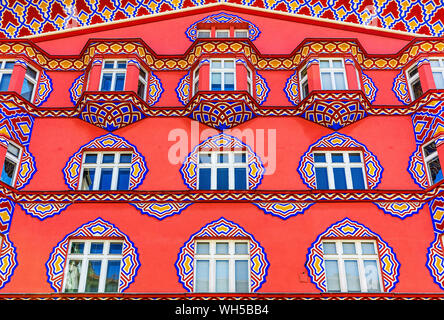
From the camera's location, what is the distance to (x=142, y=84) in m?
20.2

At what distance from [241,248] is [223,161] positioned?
324 centimetres

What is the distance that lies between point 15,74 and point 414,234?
14303 millimetres

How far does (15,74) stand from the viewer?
19.4 metres

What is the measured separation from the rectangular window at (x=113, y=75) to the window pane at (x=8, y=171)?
402 cm

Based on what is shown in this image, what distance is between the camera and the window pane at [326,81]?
19297 mm

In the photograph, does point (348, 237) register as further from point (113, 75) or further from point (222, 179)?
point (113, 75)

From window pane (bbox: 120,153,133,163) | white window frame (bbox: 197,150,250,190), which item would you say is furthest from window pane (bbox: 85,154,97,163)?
white window frame (bbox: 197,150,250,190)

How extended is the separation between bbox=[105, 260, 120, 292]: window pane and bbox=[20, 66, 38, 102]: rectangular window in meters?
7.29

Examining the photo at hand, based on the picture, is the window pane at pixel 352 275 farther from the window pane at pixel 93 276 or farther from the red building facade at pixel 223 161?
the window pane at pixel 93 276

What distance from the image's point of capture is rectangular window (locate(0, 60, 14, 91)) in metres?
19.4

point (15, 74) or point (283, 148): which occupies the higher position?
point (15, 74)
